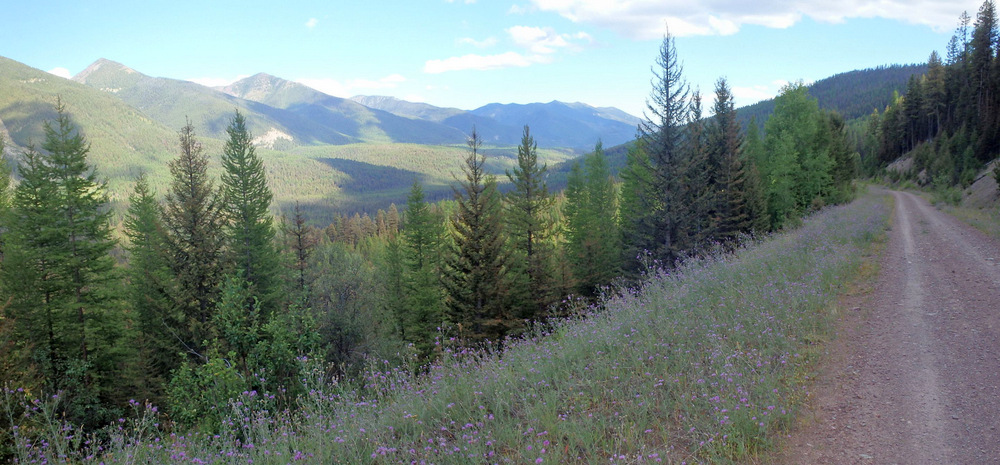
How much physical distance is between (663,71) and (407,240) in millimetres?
21714

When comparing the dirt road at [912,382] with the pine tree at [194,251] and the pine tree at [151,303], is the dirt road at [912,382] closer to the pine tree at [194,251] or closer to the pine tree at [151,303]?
the pine tree at [151,303]

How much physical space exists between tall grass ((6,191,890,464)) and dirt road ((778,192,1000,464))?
34cm

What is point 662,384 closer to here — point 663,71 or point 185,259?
point 663,71

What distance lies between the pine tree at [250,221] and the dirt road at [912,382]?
93.7ft

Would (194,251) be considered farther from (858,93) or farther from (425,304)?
(858,93)

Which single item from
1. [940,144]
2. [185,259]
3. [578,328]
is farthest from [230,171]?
[940,144]

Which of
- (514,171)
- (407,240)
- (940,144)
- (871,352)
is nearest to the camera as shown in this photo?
(871,352)

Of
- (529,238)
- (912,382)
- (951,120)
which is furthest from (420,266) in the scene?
(951,120)

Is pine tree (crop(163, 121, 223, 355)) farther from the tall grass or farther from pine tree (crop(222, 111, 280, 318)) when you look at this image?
the tall grass

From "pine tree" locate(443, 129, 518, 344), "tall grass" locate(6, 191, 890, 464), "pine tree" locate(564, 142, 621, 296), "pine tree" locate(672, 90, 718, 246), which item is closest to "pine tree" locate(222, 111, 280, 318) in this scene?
"pine tree" locate(443, 129, 518, 344)

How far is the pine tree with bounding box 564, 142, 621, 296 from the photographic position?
33.7 m

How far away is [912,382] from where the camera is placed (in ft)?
17.0

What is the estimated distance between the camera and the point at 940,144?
2116 inches

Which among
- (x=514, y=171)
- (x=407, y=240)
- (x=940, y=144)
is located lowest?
(x=407, y=240)
